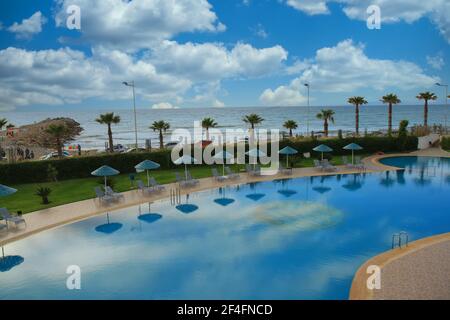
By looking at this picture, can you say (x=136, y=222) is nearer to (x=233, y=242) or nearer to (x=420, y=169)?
(x=233, y=242)

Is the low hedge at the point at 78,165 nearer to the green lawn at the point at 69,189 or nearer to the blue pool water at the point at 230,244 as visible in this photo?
the green lawn at the point at 69,189

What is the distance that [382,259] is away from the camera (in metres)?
11.6

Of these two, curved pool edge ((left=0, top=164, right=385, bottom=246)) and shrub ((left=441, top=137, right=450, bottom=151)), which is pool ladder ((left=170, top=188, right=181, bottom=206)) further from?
shrub ((left=441, top=137, right=450, bottom=151))

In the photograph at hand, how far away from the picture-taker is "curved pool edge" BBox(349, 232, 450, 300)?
375 inches

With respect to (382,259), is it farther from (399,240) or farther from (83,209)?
(83,209)

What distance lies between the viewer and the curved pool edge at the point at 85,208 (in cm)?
1513

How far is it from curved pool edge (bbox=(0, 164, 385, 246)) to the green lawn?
3.49 feet

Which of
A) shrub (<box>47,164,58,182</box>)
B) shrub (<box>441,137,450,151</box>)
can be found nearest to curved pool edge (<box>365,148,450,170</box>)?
shrub (<box>441,137,450,151</box>)

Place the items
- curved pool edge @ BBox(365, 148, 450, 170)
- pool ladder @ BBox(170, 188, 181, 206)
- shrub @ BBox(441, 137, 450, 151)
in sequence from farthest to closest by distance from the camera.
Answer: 1. shrub @ BBox(441, 137, 450, 151)
2. curved pool edge @ BBox(365, 148, 450, 170)
3. pool ladder @ BBox(170, 188, 181, 206)

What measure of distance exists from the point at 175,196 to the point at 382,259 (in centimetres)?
1169

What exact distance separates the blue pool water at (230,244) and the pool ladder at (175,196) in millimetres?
286

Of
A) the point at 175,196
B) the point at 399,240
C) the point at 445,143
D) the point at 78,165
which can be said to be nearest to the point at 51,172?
the point at 78,165

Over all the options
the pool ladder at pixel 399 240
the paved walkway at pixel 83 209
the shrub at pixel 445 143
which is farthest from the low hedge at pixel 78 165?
the pool ladder at pixel 399 240

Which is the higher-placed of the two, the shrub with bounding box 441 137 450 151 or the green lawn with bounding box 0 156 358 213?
the shrub with bounding box 441 137 450 151
